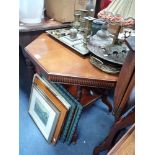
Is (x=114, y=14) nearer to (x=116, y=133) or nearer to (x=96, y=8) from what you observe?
(x=116, y=133)

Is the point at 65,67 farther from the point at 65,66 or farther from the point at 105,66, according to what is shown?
the point at 105,66

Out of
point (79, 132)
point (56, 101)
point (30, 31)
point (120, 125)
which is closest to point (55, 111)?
point (56, 101)

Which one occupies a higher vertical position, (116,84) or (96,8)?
(96,8)

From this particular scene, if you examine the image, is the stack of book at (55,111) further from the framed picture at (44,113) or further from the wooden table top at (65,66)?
the wooden table top at (65,66)

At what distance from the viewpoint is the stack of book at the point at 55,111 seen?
1.35 metres

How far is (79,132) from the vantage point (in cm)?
159

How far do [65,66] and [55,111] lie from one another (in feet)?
1.34

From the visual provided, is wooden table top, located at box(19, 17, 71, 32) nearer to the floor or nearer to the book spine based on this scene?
the floor

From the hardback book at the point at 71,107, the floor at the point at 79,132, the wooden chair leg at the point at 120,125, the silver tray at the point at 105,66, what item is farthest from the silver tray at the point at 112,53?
the floor at the point at 79,132

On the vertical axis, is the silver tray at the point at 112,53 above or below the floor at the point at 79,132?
above

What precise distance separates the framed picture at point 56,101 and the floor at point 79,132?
0.32 feet
